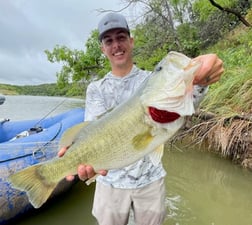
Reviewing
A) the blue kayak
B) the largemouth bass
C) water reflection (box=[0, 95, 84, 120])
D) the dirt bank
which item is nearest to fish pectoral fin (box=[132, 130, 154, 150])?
the largemouth bass

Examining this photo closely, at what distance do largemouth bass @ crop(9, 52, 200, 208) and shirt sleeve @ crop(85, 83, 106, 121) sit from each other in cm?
27

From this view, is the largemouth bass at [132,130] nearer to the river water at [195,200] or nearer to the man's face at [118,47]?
the man's face at [118,47]

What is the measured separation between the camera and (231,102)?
20.8ft

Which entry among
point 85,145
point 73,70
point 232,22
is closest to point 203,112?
point 85,145

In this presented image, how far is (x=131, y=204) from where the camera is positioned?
7.29 feet

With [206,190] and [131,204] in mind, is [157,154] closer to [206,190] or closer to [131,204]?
[131,204]

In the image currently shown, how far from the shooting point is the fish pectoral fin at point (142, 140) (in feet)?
5.00

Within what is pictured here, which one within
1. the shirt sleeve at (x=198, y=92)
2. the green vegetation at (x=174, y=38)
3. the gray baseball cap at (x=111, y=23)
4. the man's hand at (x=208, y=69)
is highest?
the green vegetation at (x=174, y=38)

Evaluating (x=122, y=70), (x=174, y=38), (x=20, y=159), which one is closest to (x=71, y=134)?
(x=122, y=70)

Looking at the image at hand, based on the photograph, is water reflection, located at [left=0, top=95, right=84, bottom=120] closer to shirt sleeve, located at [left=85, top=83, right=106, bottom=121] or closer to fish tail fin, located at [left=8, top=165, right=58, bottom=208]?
shirt sleeve, located at [left=85, top=83, right=106, bottom=121]

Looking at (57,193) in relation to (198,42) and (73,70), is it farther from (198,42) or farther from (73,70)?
(73,70)

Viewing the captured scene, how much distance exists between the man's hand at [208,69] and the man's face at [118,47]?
623mm

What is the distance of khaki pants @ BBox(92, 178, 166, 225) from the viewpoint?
2.17 meters

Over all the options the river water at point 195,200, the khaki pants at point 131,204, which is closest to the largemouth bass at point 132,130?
the khaki pants at point 131,204
